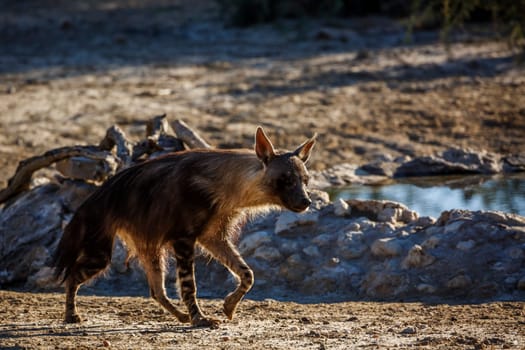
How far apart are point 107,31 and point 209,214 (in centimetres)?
1225

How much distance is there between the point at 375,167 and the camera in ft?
32.6

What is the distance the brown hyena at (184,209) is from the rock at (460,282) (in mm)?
1255

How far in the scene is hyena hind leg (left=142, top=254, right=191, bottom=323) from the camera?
249 inches

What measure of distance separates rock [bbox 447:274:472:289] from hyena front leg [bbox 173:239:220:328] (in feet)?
5.44

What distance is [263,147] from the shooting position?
609 cm

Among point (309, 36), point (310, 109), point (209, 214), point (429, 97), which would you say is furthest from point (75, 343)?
point (309, 36)

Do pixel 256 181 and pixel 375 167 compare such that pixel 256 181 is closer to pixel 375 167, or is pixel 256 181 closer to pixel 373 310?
pixel 373 310

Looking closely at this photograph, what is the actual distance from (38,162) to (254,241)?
A: 6.81ft

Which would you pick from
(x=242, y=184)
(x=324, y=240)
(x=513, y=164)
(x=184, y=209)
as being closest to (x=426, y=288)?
(x=324, y=240)

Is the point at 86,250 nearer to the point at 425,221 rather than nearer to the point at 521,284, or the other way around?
the point at 425,221

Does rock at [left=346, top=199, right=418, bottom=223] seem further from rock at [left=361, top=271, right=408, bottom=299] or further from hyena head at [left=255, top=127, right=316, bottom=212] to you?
hyena head at [left=255, top=127, right=316, bottom=212]

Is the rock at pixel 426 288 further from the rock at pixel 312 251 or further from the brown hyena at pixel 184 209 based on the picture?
the brown hyena at pixel 184 209

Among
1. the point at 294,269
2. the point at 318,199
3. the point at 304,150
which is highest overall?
the point at 304,150

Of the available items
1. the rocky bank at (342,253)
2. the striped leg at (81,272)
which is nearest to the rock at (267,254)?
the rocky bank at (342,253)
